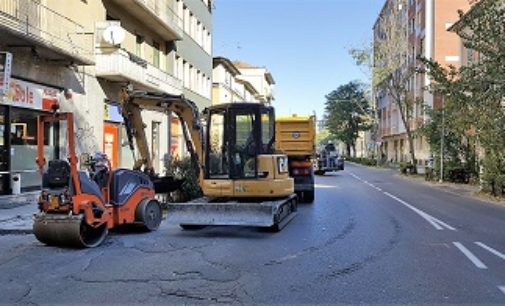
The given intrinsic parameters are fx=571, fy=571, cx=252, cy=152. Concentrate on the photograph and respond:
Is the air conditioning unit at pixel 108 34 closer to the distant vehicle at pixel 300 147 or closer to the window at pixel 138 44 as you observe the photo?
the window at pixel 138 44

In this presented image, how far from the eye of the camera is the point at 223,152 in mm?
12000

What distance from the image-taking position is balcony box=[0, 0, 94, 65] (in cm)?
1548

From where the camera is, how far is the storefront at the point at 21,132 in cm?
1633

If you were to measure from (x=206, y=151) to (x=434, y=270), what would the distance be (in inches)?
230

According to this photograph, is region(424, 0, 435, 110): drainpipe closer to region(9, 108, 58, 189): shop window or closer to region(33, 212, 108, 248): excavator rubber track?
region(9, 108, 58, 189): shop window

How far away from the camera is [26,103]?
56.3 ft

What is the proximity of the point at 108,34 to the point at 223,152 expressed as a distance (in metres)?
11.1

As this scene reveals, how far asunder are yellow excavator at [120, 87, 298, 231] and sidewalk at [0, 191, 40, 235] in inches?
109

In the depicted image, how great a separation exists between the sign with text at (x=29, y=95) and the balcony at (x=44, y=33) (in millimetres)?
1041

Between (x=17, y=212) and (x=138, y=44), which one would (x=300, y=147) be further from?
(x=138, y=44)

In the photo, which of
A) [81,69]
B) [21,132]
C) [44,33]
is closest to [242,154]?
[21,132]

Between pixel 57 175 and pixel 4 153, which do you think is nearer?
pixel 57 175

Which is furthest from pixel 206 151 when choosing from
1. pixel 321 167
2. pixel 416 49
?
pixel 416 49

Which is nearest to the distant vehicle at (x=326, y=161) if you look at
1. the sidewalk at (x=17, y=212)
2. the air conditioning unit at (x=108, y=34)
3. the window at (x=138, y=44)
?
the window at (x=138, y=44)
